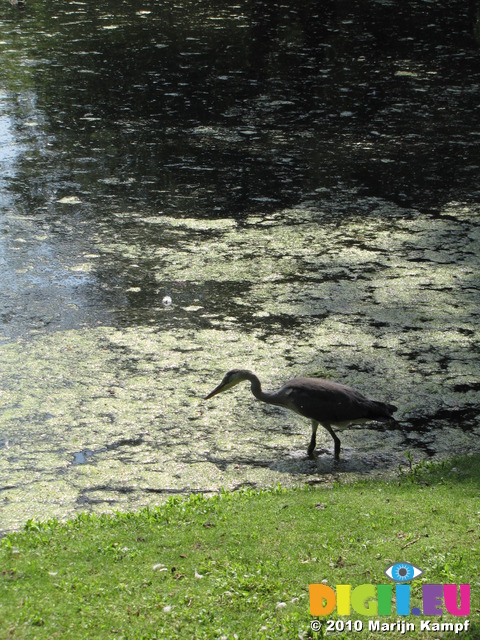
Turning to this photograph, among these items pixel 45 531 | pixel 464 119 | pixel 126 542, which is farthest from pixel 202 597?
pixel 464 119

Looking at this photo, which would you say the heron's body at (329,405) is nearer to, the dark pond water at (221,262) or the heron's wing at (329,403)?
the heron's wing at (329,403)

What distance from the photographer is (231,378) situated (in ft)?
16.9

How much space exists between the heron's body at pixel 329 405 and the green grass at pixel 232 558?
42cm

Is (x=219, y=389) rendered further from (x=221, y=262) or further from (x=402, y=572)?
(x=221, y=262)

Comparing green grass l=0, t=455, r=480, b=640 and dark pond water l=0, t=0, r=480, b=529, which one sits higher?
green grass l=0, t=455, r=480, b=640

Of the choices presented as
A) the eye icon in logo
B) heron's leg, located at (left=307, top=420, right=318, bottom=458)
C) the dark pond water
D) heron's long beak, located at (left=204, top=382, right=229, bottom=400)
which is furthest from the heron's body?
the eye icon in logo

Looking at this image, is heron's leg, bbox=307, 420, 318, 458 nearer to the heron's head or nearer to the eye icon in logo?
the heron's head

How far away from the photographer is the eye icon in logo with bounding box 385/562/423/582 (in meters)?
3.61

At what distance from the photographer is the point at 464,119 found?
443 inches

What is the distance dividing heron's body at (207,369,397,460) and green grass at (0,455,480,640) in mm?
423

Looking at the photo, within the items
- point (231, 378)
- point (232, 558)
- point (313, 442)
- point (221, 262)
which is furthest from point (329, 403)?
point (221, 262)

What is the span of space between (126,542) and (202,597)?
585 mm

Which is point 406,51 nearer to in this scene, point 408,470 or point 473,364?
point 473,364

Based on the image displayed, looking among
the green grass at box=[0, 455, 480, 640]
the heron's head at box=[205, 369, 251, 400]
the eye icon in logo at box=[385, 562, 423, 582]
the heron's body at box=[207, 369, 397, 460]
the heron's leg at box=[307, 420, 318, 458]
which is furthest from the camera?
the heron's head at box=[205, 369, 251, 400]
